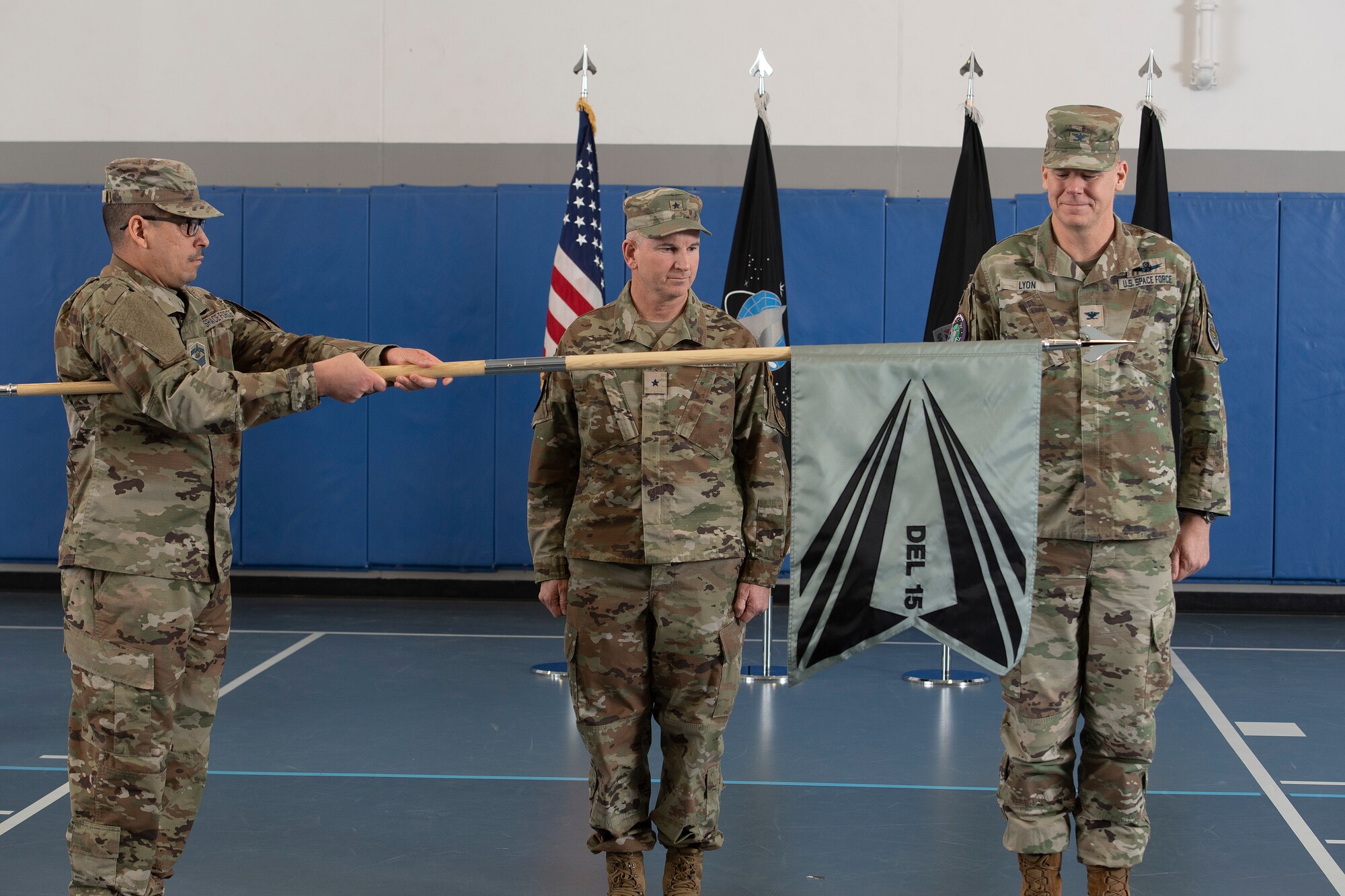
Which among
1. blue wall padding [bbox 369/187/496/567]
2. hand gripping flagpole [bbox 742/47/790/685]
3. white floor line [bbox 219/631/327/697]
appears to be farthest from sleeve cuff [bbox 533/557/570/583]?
blue wall padding [bbox 369/187/496/567]

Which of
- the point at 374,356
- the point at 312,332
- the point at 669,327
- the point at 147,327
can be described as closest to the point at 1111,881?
the point at 669,327

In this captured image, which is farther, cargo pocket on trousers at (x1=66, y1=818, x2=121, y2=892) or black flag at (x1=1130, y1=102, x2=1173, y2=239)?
black flag at (x1=1130, y1=102, x2=1173, y2=239)

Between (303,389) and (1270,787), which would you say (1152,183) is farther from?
(303,389)

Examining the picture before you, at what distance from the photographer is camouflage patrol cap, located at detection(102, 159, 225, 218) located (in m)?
2.77

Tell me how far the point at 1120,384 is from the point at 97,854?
2.59 m

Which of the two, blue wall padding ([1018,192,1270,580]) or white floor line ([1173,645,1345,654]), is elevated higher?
blue wall padding ([1018,192,1270,580])

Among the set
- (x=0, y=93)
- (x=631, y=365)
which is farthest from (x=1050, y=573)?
(x=0, y=93)

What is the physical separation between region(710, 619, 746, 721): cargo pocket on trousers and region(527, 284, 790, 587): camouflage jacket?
16 centimetres

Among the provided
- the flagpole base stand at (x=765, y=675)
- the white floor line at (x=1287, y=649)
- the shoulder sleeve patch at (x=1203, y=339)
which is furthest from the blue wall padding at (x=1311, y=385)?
the shoulder sleeve patch at (x=1203, y=339)

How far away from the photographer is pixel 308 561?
7.96 meters

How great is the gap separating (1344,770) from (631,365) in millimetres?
3334

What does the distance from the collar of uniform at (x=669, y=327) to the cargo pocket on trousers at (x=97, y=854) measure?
5.42 feet

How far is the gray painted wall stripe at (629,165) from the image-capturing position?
25.5 ft

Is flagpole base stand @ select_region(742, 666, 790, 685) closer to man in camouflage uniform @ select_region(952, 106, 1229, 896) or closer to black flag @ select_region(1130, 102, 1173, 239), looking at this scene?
man in camouflage uniform @ select_region(952, 106, 1229, 896)
